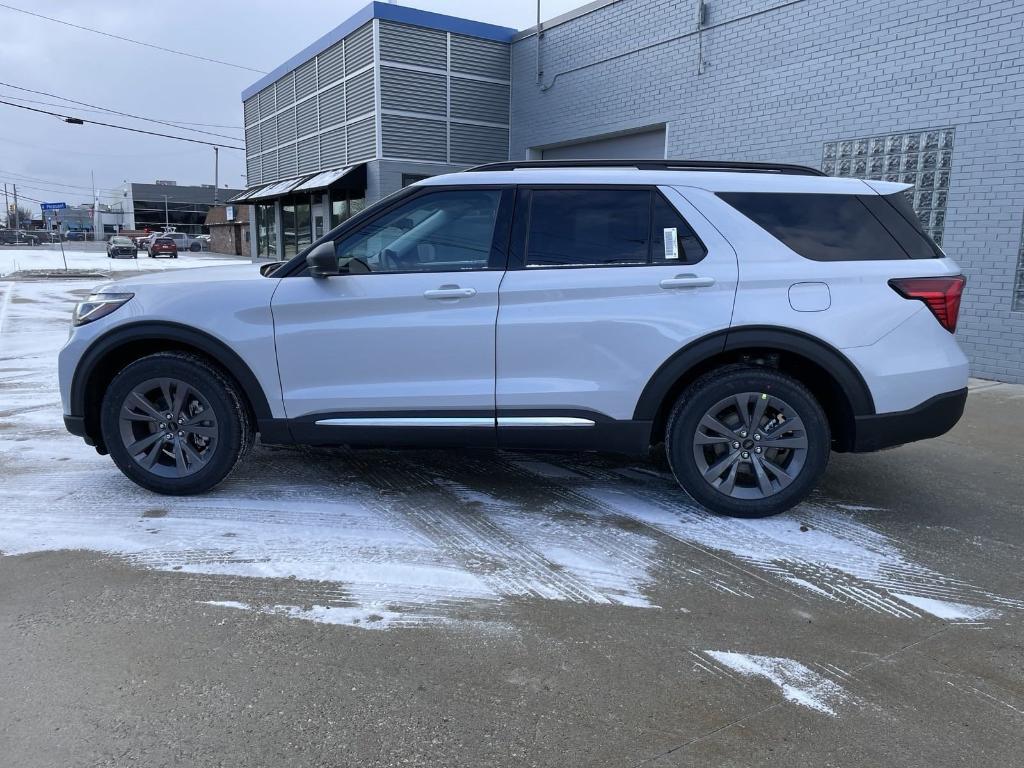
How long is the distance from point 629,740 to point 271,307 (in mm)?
2919

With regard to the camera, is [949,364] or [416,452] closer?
[949,364]

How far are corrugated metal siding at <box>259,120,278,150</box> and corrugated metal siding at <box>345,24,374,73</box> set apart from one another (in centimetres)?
682

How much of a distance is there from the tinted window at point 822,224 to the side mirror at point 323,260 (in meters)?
2.14

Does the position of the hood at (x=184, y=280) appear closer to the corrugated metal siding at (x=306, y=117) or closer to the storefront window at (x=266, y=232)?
the corrugated metal siding at (x=306, y=117)

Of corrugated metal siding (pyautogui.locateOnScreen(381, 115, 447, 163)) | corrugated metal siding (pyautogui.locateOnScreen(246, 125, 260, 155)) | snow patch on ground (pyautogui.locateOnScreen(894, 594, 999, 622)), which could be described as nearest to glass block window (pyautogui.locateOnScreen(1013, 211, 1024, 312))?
snow patch on ground (pyautogui.locateOnScreen(894, 594, 999, 622))

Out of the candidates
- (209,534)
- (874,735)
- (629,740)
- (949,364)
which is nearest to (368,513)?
(209,534)

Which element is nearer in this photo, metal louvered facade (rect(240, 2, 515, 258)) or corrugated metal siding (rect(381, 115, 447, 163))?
metal louvered facade (rect(240, 2, 515, 258))

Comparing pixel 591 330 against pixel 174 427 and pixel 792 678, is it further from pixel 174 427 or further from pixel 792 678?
pixel 174 427

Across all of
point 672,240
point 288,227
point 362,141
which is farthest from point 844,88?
point 288,227

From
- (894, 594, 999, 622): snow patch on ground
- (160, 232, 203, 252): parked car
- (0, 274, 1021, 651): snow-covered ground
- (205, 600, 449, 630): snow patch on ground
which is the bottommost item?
(205, 600, 449, 630): snow patch on ground

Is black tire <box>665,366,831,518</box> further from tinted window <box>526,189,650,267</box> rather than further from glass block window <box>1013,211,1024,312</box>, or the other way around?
glass block window <box>1013,211,1024,312</box>

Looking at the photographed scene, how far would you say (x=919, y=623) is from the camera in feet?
10.2

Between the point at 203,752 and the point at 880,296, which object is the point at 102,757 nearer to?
the point at 203,752

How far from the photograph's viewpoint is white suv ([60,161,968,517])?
396 centimetres
